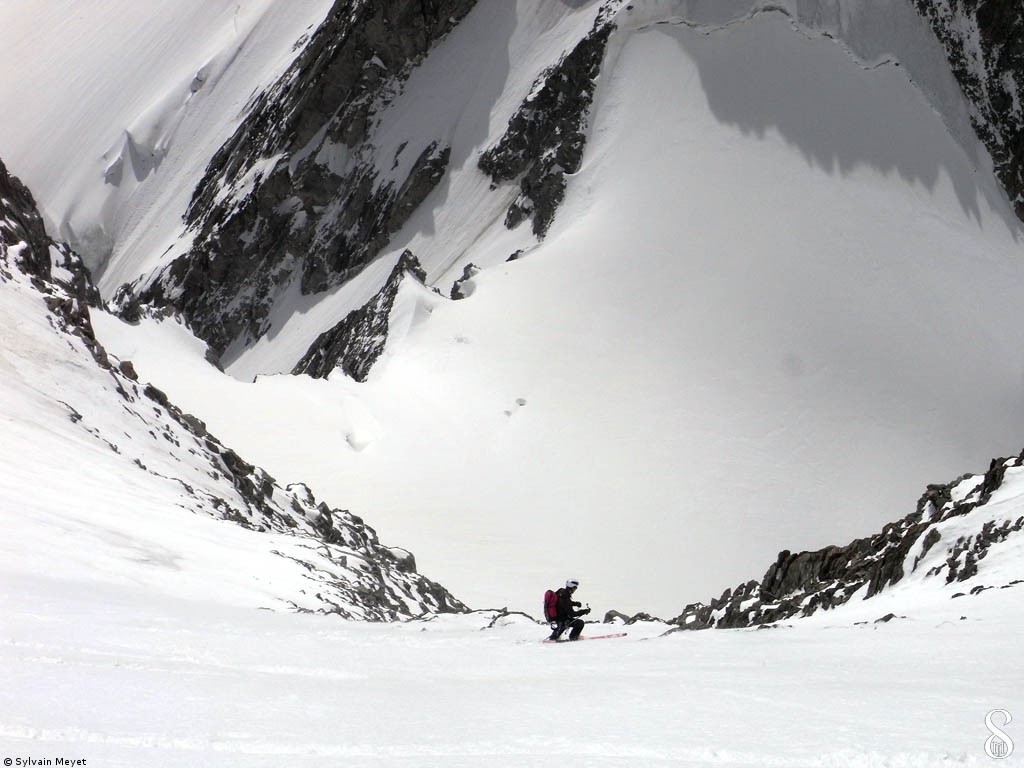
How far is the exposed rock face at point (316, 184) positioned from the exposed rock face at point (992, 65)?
30.2 m

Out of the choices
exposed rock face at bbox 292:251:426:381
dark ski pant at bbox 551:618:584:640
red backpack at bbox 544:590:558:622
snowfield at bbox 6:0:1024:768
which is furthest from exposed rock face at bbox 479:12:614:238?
dark ski pant at bbox 551:618:584:640

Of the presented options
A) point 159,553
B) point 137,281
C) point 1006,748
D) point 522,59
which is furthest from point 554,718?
point 137,281

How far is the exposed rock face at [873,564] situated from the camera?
13.0m

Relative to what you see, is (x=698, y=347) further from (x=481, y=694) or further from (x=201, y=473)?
(x=481, y=694)

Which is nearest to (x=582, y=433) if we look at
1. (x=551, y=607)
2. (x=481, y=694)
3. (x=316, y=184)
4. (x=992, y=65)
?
(x=551, y=607)

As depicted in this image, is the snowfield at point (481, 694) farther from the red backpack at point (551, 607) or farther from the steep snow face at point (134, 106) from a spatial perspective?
the steep snow face at point (134, 106)

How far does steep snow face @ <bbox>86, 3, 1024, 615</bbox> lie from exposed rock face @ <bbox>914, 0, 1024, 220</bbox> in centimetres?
178

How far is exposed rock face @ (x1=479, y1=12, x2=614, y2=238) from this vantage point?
57250 mm

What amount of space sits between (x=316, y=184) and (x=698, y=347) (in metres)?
39.1

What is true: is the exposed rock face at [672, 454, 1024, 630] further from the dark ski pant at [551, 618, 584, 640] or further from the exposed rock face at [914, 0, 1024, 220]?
the exposed rock face at [914, 0, 1024, 220]

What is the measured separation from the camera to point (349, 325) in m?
54.2

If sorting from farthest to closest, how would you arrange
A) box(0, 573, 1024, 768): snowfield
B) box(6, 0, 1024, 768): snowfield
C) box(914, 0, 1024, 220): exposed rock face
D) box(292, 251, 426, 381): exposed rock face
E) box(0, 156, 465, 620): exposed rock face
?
box(914, 0, 1024, 220): exposed rock face, box(292, 251, 426, 381): exposed rock face, box(0, 156, 465, 620): exposed rock face, box(6, 0, 1024, 768): snowfield, box(0, 573, 1024, 768): snowfield

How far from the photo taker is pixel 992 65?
63688 millimetres

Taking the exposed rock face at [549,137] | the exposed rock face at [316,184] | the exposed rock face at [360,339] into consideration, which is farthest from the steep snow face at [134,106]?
the exposed rock face at [360,339]
